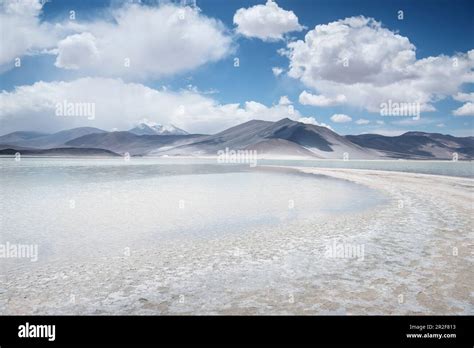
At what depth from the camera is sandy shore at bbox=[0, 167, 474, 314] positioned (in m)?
5.01

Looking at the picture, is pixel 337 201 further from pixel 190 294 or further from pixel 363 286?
pixel 190 294

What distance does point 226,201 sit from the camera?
56.0 feet

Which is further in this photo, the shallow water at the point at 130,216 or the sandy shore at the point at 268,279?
the shallow water at the point at 130,216

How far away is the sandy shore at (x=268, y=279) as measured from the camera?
197 inches

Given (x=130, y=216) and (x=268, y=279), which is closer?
(x=268, y=279)

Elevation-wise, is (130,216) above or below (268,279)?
above

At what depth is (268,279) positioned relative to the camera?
625 cm
